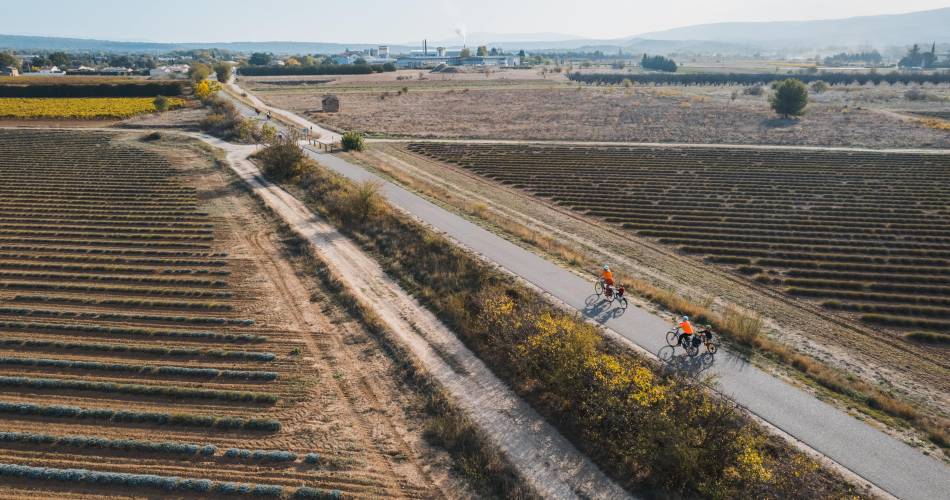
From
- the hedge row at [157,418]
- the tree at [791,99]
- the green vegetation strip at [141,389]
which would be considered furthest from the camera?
the tree at [791,99]

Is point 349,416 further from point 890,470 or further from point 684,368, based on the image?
point 890,470

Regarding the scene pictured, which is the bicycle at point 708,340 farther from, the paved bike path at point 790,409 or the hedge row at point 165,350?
the hedge row at point 165,350

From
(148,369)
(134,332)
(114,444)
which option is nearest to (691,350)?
(114,444)

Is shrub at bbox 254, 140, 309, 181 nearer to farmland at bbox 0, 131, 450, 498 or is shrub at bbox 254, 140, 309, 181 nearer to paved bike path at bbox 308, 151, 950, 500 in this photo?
farmland at bbox 0, 131, 450, 498

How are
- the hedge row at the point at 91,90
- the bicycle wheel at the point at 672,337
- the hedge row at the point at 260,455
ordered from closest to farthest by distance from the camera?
the hedge row at the point at 260,455 → the bicycle wheel at the point at 672,337 → the hedge row at the point at 91,90

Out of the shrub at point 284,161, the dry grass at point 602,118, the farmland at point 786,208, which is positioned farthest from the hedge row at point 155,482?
the dry grass at point 602,118

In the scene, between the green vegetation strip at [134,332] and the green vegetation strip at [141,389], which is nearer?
the green vegetation strip at [141,389]

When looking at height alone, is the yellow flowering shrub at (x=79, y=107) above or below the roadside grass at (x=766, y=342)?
above

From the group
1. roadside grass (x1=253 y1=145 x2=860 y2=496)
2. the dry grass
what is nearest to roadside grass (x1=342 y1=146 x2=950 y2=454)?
roadside grass (x1=253 y1=145 x2=860 y2=496)

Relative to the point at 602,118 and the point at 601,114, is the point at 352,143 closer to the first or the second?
the point at 602,118
